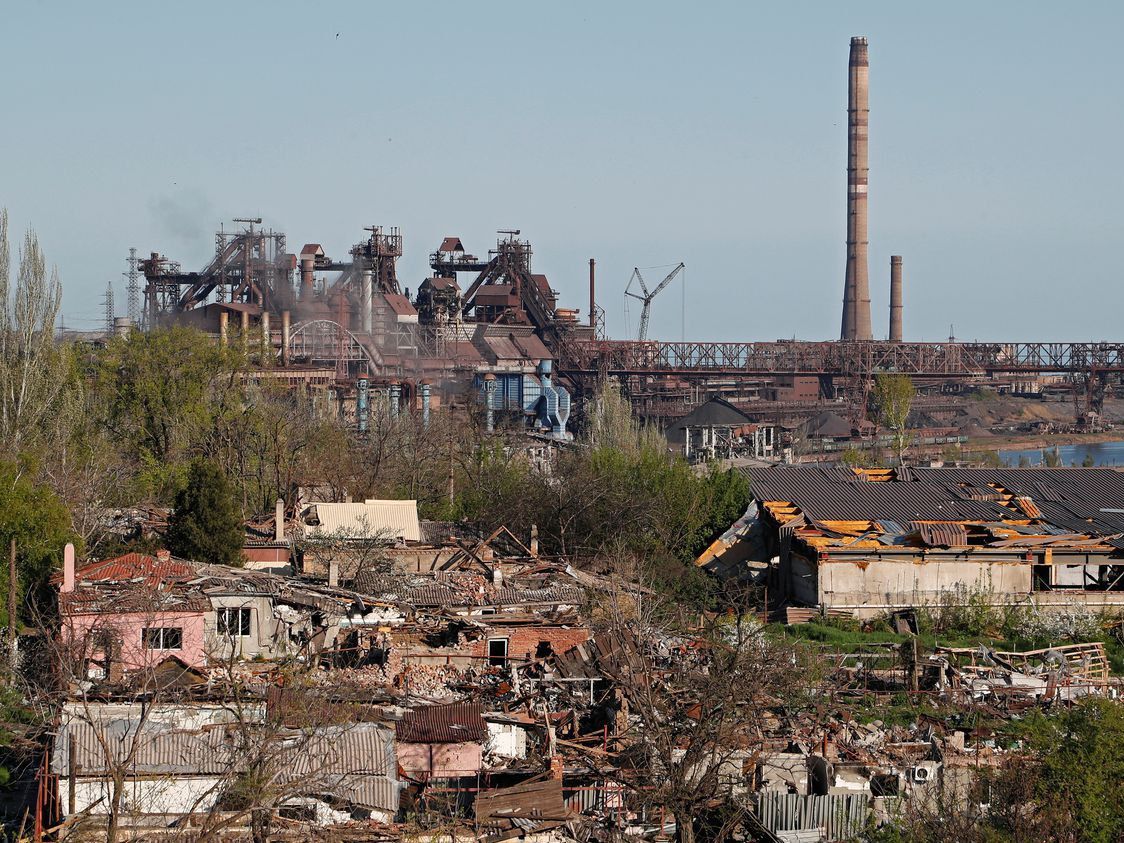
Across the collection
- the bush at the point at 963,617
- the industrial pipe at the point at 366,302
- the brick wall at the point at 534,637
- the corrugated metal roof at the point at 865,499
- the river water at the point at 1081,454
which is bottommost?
the bush at the point at 963,617

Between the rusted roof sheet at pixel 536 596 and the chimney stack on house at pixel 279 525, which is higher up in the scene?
the chimney stack on house at pixel 279 525

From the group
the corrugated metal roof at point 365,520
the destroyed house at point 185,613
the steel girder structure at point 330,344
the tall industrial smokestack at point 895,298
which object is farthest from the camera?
the tall industrial smokestack at point 895,298

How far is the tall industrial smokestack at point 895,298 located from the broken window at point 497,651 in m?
69.2

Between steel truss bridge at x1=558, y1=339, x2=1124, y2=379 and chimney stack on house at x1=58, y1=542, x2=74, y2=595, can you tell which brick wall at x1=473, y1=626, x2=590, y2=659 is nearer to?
chimney stack on house at x1=58, y1=542, x2=74, y2=595

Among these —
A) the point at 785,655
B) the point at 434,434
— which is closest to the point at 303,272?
the point at 434,434

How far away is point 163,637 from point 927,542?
12.4 metres

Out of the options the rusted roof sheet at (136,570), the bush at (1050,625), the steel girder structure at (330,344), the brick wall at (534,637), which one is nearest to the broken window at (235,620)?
the rusted roof sheet at (136,570)

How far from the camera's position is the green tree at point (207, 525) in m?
20.8

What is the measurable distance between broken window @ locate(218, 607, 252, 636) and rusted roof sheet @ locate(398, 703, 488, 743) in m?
3.75

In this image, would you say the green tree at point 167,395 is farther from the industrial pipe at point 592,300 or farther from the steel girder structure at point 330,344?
the industrial pipe at point 592,300

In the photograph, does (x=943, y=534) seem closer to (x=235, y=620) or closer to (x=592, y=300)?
(x=235, y=620)

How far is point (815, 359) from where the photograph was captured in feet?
246

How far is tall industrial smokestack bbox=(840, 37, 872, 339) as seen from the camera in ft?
238

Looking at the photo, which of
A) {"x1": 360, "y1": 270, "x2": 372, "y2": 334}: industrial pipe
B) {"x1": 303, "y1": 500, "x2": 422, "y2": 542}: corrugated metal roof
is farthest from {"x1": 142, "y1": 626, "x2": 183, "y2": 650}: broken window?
{"x1": 360, "y1": 270, "x2": 372, "y2": 334}: industrial pipe
